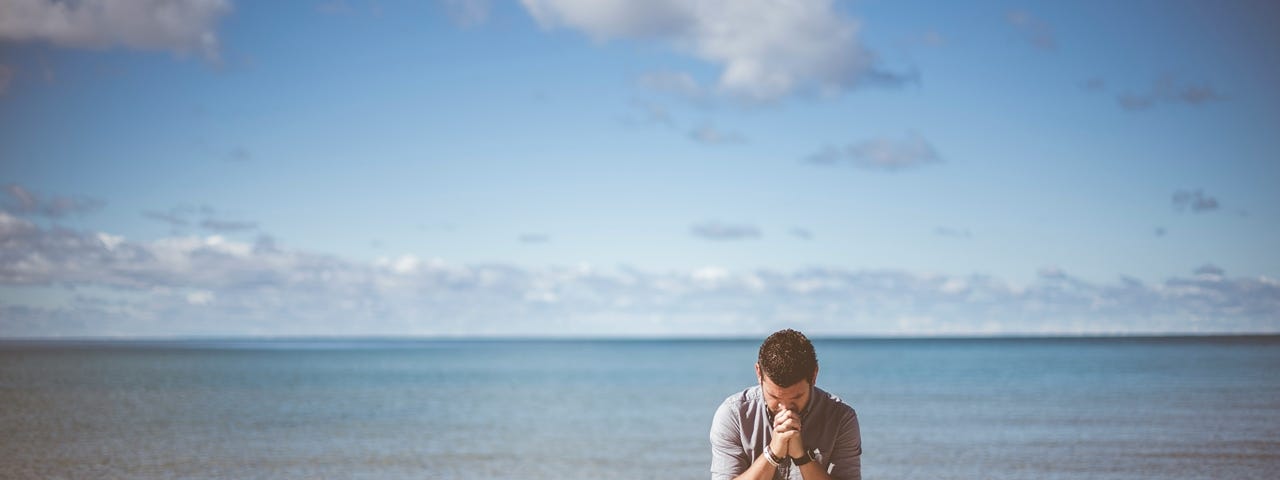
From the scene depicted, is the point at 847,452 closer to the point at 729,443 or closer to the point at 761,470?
the point at 761,470

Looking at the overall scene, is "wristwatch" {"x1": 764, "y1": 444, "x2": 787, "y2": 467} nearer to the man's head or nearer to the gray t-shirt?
the gray t-shirt

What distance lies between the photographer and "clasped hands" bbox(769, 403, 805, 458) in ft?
16.5

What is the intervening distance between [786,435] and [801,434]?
0.24 meters

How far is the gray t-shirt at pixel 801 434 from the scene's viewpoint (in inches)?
209

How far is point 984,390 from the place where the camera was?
39250mm

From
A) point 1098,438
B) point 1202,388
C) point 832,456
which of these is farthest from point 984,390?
point 832,456

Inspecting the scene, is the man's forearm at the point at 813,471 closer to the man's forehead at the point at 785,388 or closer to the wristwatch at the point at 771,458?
the wristwatch at the point at 771,458

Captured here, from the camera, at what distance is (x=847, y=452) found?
5371mm

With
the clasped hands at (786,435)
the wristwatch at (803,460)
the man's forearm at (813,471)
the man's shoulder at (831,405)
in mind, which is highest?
the man's shoulder at (831,405)

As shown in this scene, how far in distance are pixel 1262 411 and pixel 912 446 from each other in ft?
40.5

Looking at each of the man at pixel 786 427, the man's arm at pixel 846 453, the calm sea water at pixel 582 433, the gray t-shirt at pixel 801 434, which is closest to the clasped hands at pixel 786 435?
the man at pixel 786 427

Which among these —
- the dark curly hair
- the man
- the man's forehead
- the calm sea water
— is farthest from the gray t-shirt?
the calm sea water

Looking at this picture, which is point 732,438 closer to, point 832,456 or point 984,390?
point 832,456

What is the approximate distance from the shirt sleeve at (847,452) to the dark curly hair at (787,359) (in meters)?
0.54
